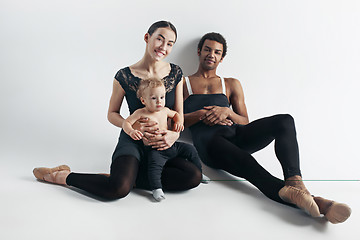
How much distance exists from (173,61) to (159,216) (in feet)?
5.68

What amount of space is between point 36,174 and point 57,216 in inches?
24.4

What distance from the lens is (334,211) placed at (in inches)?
79.0

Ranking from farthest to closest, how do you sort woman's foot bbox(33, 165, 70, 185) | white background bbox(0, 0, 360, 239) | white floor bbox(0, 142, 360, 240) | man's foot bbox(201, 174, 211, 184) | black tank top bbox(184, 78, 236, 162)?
white background bbox(0, 0, 360, 239)
black tank top bbox(184, 78, 236, 162)
man's foot bbox(201, 174, 211, 184)
woman's foot bbox(33, 165, 70, 185)
white floor bbox(0, 142, 360, 240)

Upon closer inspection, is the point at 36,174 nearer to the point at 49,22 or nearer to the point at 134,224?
the point at 134,224

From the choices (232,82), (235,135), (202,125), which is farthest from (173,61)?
(235,135)

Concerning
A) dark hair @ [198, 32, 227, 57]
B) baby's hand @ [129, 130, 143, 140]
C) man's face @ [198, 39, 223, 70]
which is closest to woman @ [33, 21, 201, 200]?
baby's hand @ [129, 130, 143, 140]

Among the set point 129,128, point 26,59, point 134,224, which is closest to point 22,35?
point 26,59

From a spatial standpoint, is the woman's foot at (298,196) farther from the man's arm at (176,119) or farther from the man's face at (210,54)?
the man's face at (210,54)

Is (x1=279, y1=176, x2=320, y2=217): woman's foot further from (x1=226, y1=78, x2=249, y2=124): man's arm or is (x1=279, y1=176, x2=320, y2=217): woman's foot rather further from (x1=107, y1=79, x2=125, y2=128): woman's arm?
(x1=107, y1=79, x2=125, y2=128): woman's arm

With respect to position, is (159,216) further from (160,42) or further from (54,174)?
(160,42)

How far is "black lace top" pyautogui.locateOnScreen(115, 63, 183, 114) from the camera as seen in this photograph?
251 cm

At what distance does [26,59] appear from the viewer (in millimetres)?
3379

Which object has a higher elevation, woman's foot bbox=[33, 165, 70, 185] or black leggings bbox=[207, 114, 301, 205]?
black leggings bbox=[207, 114, 301, 205]

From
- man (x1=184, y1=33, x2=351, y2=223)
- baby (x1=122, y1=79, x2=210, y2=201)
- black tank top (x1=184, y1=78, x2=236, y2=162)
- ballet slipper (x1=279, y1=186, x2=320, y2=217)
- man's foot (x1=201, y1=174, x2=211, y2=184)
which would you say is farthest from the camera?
black tank top (x1=184, y1=78, x2=236, y2=162)
